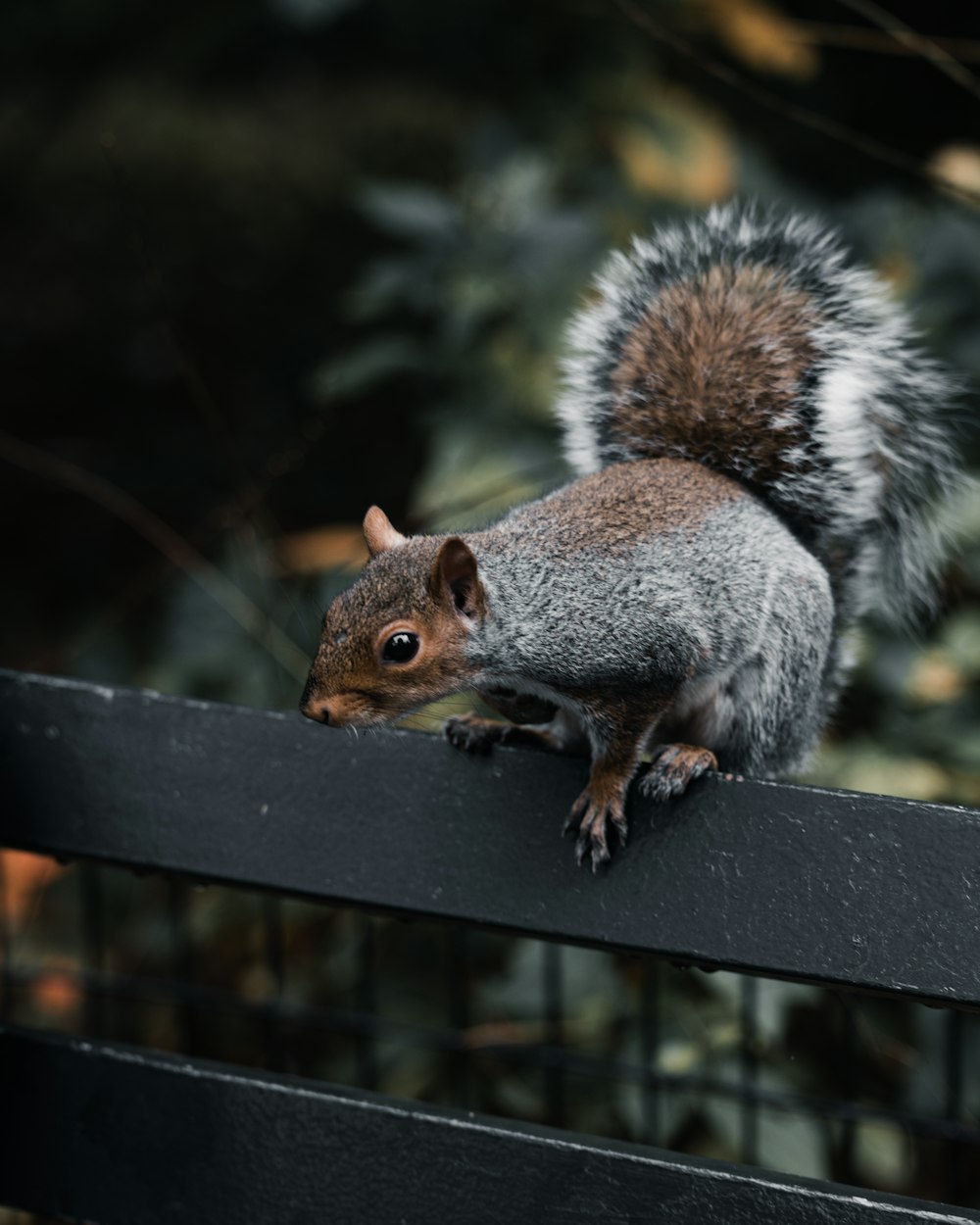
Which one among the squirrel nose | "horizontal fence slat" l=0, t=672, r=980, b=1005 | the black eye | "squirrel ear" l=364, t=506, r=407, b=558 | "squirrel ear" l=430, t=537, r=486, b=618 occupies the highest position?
"squirrel ear" l=364, t=506, r=407, b=558

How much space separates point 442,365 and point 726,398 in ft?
2.31

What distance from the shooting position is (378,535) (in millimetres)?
974

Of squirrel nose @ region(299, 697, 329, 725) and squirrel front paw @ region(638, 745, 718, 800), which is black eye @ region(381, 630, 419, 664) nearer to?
squirrel nose @ region(299, 697, 329, 725)

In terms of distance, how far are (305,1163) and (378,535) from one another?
398 mm

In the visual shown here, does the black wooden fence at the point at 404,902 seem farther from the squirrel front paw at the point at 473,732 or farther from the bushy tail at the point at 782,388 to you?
the bushy tail at the point at 782,388

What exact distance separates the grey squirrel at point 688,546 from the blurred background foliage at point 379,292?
157 mm

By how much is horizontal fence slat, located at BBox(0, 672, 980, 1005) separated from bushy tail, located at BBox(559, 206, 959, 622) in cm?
30

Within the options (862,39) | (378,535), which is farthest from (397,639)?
(862,39)

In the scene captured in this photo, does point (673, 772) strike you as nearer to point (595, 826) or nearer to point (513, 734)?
point (595, 826)

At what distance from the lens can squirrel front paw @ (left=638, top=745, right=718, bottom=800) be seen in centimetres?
82

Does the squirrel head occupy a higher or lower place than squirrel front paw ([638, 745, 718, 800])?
higher

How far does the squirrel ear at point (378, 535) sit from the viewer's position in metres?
0.97

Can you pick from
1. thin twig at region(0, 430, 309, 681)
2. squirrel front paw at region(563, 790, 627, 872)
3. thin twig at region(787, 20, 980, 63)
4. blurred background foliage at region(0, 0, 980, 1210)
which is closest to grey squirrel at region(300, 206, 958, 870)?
squirrel front paw at region(563, 790, 627, 872)

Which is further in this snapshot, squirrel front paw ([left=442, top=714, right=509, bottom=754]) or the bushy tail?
the bushy tail
